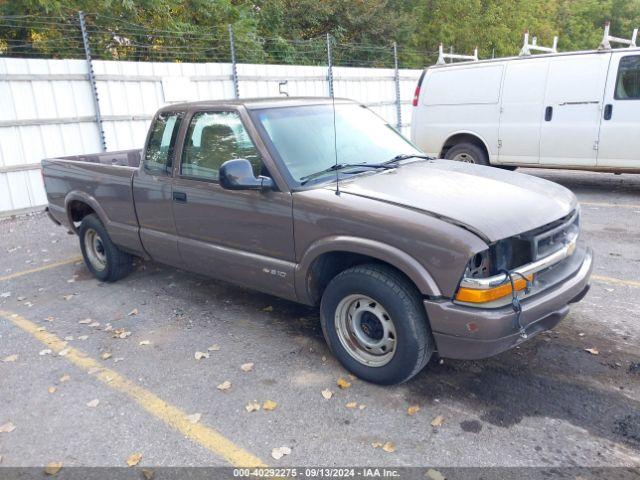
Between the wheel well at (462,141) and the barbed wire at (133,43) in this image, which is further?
the barbed wire at (133,43)

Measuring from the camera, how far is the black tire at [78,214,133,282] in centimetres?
581

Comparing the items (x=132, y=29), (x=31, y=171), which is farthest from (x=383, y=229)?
(x=132, y=29)

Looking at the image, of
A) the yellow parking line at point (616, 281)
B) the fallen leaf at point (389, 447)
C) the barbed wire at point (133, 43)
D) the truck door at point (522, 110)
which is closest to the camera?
the fallen leaf at point (389, 447)

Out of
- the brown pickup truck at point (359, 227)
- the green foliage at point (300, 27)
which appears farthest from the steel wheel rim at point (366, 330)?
the green foliage at point (300, 27)

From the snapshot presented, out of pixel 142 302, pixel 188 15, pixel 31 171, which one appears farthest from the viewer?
pixel 188 15

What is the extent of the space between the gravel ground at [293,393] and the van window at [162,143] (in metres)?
1.37

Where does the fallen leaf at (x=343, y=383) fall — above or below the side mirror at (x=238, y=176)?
below

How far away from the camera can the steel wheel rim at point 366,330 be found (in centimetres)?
352

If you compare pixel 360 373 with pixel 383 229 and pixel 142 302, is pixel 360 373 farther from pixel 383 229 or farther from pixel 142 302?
pixel 142 302

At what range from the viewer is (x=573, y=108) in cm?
859

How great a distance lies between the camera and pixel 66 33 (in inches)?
468

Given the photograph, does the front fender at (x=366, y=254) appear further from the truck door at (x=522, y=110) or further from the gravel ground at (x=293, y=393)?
the truck door at (x=522, y=110)

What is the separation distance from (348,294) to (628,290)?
293 cm

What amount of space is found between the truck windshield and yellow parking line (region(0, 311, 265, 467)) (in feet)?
5.91
